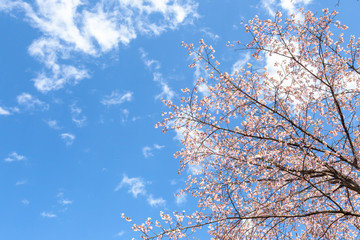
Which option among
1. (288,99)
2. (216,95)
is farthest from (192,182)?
(288,99)

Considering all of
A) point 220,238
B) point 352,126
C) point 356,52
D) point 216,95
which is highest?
point 216,95

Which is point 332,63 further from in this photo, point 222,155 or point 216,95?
point 222,155

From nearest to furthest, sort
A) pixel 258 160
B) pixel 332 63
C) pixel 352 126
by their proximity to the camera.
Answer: pixel 352 126
pixel 258 160
pixel 332 63

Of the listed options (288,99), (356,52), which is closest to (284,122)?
(288,99)

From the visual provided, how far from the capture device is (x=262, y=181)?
7500mm

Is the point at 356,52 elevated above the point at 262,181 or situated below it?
above

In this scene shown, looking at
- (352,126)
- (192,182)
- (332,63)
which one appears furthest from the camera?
(192,182)

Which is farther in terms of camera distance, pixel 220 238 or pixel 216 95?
pixel 216 95

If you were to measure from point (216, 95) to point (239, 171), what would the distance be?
2.40m

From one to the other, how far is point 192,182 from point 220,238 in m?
2.04

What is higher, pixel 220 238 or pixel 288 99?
pixel 288 99

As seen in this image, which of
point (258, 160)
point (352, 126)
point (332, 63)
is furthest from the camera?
point (332, 63)

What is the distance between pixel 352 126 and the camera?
22.5 feet

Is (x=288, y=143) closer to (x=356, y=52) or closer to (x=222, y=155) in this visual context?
(x=222, y=155)
